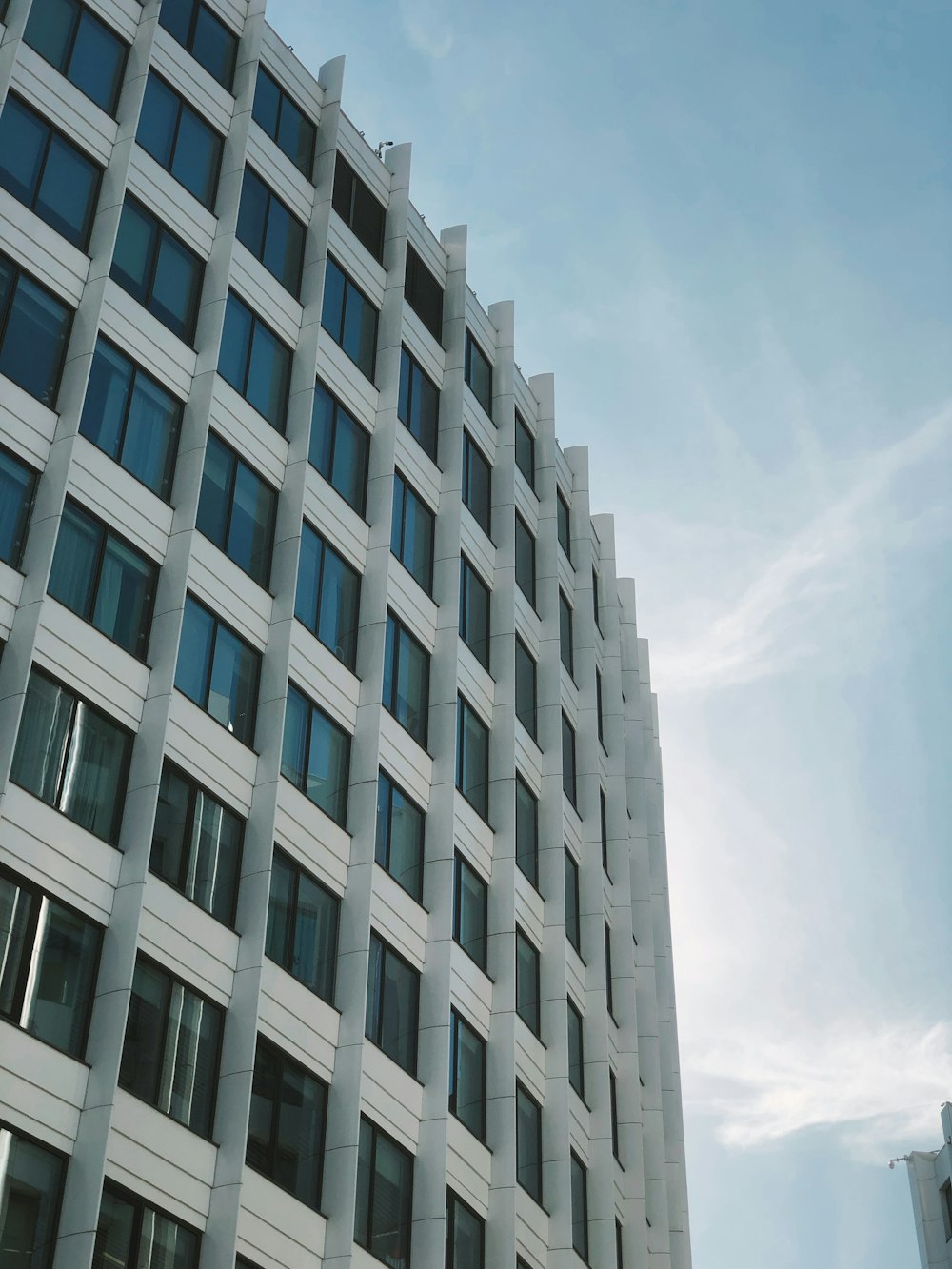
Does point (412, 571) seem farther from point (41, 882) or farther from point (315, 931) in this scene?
point (41, 882)

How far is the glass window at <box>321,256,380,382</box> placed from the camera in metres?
43.4

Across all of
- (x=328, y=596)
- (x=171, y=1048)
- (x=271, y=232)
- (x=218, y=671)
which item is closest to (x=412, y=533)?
(x=328, y=596)

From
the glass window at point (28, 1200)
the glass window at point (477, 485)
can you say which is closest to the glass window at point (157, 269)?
the glass window at point (477, 485)

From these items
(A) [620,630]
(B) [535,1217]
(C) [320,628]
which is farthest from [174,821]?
(A) [620,630]

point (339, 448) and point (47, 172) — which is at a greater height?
point (47, 172)

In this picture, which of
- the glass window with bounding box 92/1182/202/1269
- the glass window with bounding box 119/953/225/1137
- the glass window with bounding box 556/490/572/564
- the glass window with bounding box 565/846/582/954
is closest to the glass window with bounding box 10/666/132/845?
the glass window with bounding box 119/953/225/1137

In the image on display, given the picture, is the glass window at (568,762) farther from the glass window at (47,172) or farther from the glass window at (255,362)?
the glass window at (47,172)

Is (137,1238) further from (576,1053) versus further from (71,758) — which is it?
(576,1053)

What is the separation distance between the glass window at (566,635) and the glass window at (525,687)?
4107mm

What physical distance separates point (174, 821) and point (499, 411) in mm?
23298

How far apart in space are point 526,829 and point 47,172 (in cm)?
2177

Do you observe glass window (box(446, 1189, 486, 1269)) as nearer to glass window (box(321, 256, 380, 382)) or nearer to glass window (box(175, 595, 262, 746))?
glass window (box(175, 595, 262, 746))

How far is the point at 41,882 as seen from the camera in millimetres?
28391

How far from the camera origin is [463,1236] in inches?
1476
